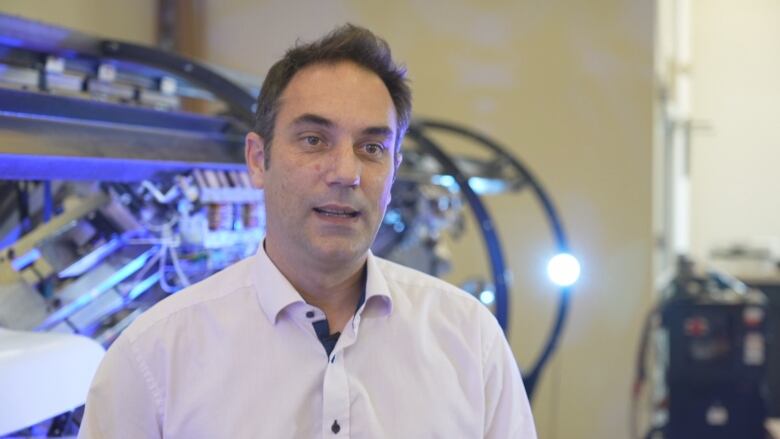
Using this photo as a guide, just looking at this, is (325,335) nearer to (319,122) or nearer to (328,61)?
(319,122)

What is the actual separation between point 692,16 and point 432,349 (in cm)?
630

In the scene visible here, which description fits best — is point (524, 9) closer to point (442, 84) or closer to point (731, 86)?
point (442, 84)

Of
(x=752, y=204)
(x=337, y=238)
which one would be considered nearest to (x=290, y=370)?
(x=337, y=238)

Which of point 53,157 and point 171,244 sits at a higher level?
point 53,157

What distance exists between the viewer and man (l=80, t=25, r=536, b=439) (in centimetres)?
126

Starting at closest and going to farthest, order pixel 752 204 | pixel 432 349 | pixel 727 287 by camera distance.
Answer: pixel 432 349
pixel 727 287
pixel 752 204

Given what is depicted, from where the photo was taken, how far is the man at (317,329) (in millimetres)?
1259

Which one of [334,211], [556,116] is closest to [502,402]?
[334,211]

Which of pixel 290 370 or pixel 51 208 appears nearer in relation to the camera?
pixel 290 370

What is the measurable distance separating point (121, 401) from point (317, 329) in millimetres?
312

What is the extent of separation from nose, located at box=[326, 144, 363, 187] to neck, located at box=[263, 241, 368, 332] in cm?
13

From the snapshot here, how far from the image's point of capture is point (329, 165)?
1.30 meters

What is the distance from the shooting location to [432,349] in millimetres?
1408

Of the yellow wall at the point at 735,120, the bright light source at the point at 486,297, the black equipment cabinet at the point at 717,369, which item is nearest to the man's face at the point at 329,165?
Answer: the bright light source at the point at 486,297
